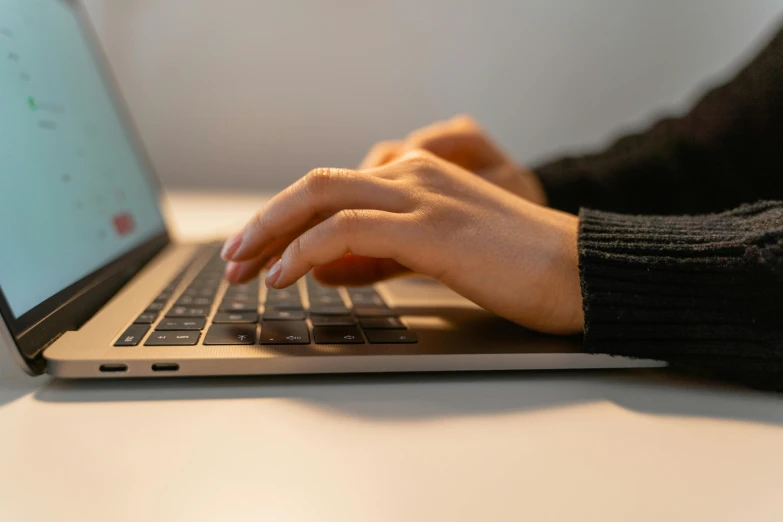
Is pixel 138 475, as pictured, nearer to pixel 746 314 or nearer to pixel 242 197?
pixel 746 314

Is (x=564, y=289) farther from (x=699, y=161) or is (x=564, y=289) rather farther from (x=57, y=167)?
(x=699, y=161)

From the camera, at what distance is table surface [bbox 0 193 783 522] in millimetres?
221

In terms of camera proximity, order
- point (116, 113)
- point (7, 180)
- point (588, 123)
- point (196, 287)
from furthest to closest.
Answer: point (588, 123), point (116, 113), point (196, 287), point (7, 180)

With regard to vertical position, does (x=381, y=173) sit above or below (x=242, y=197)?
above

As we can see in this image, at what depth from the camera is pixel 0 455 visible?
24 cm

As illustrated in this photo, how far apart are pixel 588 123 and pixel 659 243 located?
43.0 inches

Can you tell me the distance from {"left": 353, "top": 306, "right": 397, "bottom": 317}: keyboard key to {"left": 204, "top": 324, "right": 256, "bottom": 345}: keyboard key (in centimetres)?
8

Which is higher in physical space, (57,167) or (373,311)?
(57,167)

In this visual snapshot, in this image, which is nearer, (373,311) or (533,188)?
(373,311)

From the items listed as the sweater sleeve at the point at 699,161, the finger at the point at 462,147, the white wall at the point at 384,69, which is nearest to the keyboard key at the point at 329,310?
the finger at the point at 462,147

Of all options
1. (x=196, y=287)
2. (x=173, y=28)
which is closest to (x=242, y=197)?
(x=173, y=28)

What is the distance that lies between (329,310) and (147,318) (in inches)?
5.0

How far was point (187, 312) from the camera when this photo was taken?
38 cm

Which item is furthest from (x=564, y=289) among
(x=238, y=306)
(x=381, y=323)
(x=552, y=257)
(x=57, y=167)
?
(x=57, y=167)
